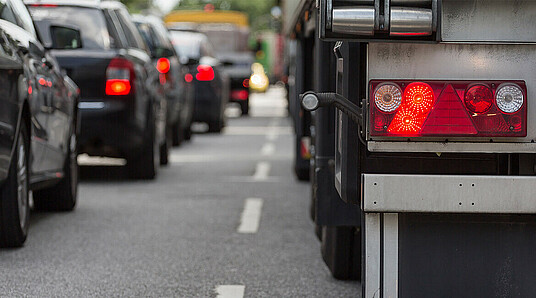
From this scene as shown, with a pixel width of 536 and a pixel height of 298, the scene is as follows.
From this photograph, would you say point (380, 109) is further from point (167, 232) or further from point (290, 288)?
point (167, 232)

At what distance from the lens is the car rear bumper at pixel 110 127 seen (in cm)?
1139

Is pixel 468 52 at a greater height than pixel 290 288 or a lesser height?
greater

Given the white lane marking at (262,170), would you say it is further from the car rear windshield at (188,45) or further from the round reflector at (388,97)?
the round reflector at (388,97)

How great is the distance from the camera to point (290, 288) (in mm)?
6156

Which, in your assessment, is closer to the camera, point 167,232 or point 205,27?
point 167,232

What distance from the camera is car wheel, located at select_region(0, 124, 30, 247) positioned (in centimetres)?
695

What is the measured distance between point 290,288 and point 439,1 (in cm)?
253

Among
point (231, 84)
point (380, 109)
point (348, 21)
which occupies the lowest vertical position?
point (231, 84)

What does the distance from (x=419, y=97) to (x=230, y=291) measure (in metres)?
2.29

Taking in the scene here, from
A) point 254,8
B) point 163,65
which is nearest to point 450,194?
point 163,65

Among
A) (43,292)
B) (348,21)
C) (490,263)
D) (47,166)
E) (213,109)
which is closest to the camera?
(348,21)

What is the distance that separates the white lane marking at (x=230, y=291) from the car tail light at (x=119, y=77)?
5484 mm

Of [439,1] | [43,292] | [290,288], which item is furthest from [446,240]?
[43,292]


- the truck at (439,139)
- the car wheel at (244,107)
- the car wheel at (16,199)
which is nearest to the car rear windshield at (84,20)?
the car wheel at (16,199)
